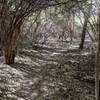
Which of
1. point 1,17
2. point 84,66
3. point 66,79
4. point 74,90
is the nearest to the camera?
point 74,90

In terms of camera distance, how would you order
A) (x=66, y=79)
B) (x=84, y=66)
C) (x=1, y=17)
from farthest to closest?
1. (x=84, y=66)
2. (x=1, y=17)
3. (x=66, y=79)

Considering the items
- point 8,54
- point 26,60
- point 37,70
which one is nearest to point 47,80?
point 37,70

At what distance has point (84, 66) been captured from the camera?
8414mm

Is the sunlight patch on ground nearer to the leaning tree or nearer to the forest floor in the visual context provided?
the forest floor

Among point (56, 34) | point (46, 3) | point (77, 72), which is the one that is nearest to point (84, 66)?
point (77, 72)

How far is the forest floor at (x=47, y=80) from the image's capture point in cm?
545

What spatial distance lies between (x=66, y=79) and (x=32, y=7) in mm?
2476

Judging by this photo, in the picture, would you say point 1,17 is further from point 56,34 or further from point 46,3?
point 56,34

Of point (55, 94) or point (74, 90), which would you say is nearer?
point (55, 94)

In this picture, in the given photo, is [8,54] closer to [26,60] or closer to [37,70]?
[26,60]

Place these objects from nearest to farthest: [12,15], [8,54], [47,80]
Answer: [47,80], [12,15], [8,54]

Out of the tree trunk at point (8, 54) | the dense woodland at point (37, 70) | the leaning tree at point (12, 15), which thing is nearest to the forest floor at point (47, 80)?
the dense woodland at point (37, 70)

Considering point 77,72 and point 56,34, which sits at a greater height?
point 56,34

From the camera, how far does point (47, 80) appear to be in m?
6.60
